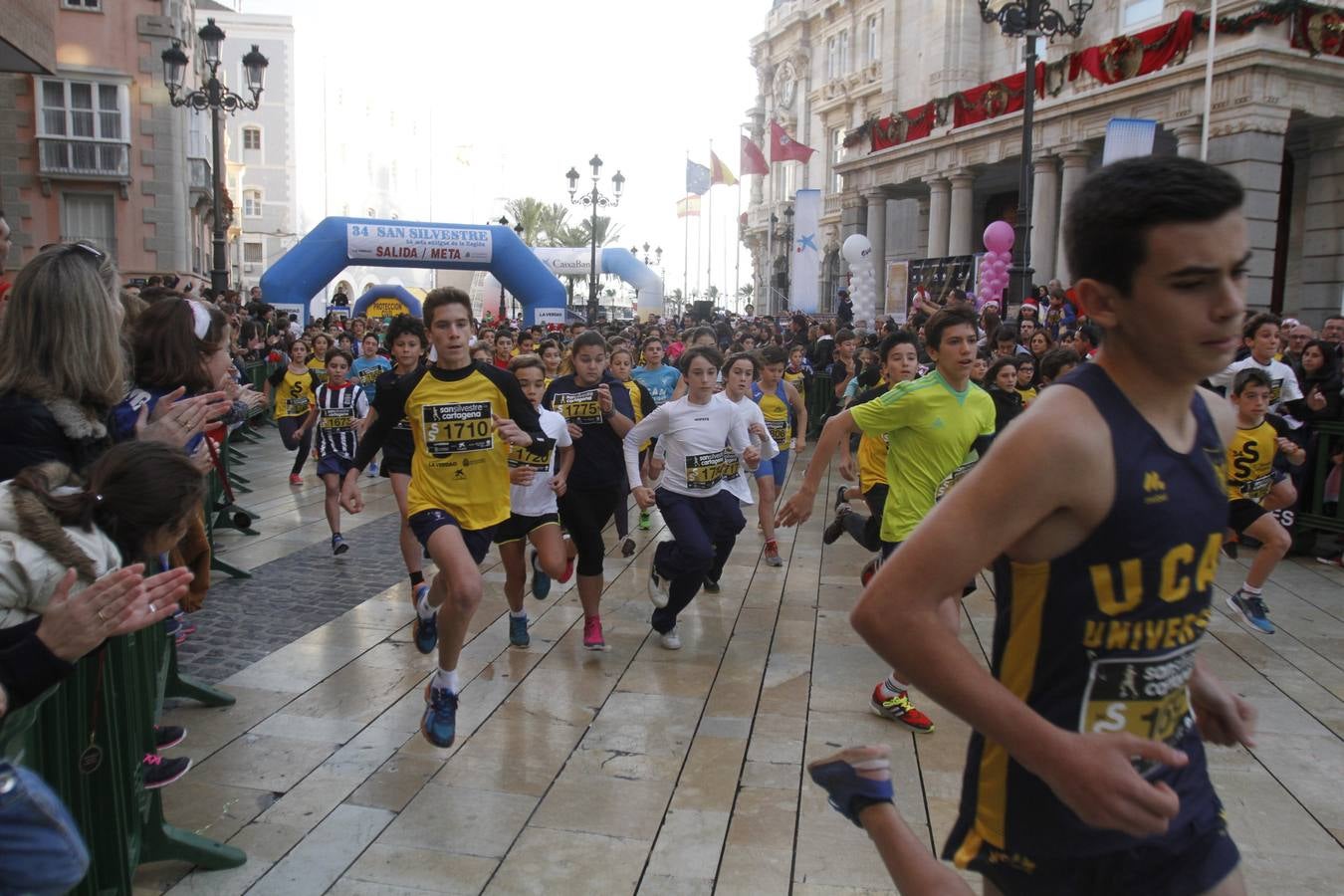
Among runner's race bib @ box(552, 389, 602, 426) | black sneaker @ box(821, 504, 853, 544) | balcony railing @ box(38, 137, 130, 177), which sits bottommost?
black sneaker @ box(821, 504, 853, 544)

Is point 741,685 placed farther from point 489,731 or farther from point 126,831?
point 126,831

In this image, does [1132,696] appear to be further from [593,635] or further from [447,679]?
[593,635]

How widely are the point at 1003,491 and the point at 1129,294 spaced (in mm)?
417

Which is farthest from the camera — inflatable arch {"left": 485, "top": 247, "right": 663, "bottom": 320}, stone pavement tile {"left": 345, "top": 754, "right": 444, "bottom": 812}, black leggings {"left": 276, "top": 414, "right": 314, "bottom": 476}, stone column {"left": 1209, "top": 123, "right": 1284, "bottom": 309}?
inflatable arch {"left": 485, "top": 247, "right": 663, "bottom": 320}

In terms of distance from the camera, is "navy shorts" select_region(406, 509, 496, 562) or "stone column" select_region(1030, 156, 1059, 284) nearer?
"navy shorts" select_region(406, 509, 496, 562)

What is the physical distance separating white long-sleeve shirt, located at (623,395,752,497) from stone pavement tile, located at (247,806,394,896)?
304cm

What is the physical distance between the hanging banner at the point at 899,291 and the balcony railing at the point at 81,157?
22.2m

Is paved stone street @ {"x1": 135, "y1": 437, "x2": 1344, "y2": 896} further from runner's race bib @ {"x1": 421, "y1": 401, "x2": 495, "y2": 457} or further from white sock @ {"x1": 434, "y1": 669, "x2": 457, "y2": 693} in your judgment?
runner's race bib @ {"x1": 421, "y1": 401, "x2": 495, "y2": 457}

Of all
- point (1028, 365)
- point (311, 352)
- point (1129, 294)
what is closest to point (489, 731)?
point (1129, 294)

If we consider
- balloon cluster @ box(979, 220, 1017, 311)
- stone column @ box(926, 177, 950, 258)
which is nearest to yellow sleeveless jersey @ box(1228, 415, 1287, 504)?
balloon cluster @ box(979, 220, 1017, 311)

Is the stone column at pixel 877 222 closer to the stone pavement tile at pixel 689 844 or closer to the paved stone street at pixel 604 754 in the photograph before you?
the paved stone street at pixel 604 754

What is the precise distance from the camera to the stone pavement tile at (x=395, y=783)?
4215mm

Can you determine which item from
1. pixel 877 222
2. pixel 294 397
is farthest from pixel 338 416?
pixel 877 222

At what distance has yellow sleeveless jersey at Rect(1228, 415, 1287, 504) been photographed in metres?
7.25
